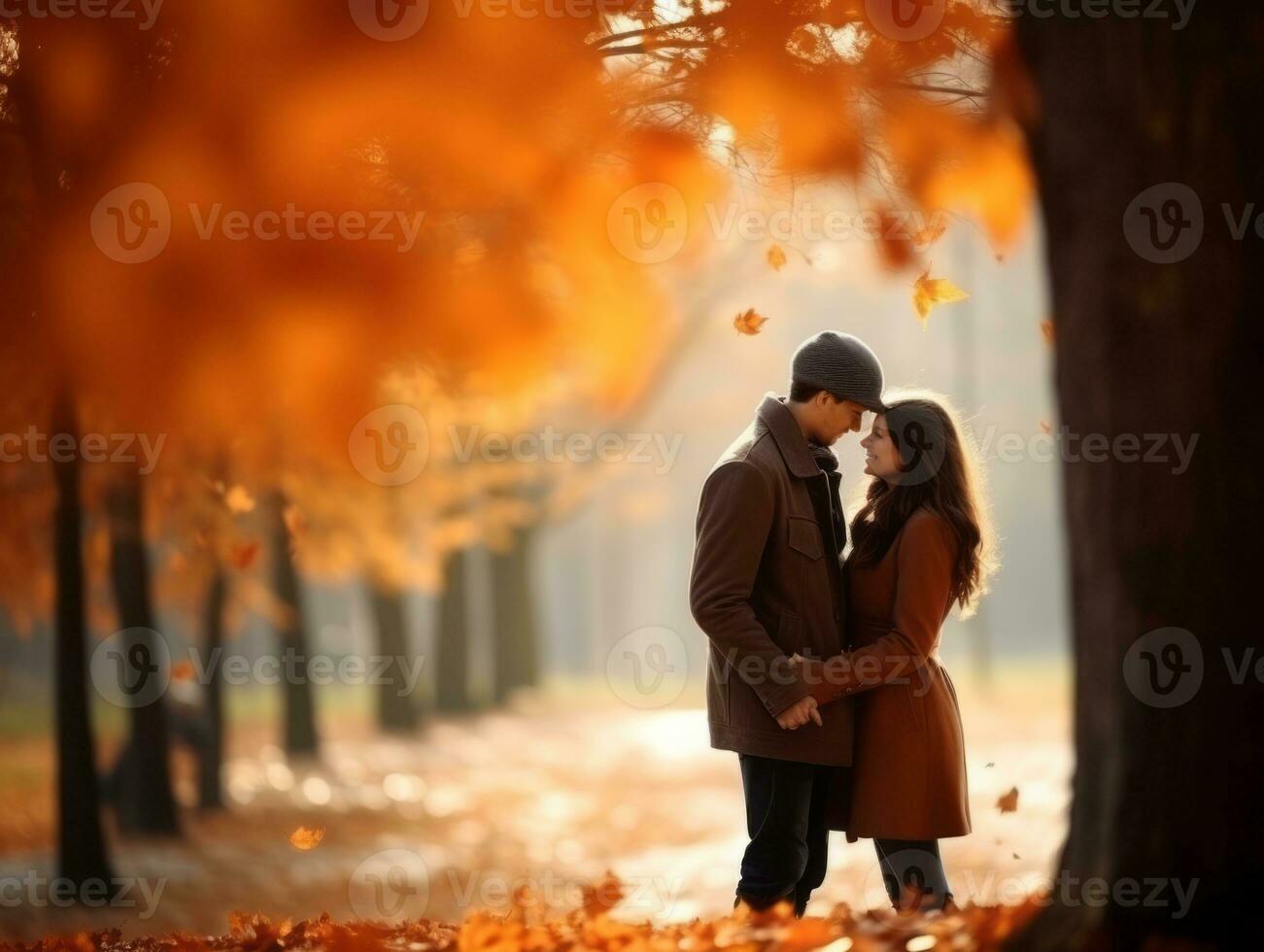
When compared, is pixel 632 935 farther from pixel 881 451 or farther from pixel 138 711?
pixel 138 711

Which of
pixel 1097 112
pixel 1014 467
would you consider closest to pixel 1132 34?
pixel 1097 112

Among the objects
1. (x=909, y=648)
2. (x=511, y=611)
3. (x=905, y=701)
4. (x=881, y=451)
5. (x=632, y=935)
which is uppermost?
(x=881, y=451)

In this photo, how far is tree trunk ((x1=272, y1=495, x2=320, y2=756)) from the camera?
16891mm

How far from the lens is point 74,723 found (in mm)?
9375

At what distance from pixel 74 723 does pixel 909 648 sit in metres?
6.56

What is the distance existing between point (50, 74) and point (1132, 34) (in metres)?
5.10

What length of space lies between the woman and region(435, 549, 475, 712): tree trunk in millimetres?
18863

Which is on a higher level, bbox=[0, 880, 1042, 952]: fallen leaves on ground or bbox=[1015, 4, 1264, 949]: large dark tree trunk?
bbox=[1015, 4, 1264, 949]: large dark tree trunk

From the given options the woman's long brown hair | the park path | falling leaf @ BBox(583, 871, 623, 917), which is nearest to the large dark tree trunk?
the woman's long brown hair

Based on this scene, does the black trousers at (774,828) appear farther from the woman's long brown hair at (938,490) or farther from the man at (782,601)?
the woman's long brown hair at (938,490)

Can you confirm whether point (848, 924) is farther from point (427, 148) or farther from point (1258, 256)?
point (427, 148)

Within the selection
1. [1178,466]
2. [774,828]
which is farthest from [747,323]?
[1178,466]

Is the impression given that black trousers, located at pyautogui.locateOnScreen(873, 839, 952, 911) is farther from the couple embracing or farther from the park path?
the park path

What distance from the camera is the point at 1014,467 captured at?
45531 millimetres
